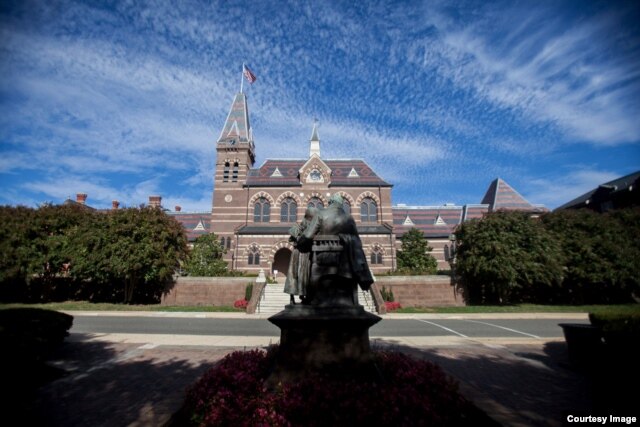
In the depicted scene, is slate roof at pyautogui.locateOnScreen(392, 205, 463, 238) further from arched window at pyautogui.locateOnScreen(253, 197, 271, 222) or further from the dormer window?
arched window at pyautogui.locateOnScreen(253, 197, 271, 222)

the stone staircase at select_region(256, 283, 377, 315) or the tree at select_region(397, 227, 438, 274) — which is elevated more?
the tree at select_region(397, 227, 438, 274)

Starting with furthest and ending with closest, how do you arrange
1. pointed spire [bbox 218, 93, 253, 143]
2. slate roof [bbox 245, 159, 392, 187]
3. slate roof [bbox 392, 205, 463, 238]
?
slate roof [bbox 392, 205, 463, 238] → pointed spire [bbox 218, 93, 253, 143] → slate roof [bbox 245, 159, 392, 187]

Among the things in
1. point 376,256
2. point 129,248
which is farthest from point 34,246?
point 376,256

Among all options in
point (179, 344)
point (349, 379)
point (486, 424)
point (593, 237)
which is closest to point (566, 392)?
point (486, 424)

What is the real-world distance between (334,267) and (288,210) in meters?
31.8

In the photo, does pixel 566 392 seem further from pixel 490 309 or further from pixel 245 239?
pixel 245 239

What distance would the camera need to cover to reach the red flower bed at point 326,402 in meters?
3.44

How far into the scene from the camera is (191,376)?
20.9 ft

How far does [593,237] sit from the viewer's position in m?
21.4

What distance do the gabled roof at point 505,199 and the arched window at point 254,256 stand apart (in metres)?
31.2

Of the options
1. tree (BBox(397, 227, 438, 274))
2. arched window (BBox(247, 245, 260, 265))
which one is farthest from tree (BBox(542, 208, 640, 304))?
arched window (BBox(247, 245, 260, 265))

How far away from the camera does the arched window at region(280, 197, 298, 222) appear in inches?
1415

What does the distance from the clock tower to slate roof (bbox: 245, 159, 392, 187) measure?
6.00 ft

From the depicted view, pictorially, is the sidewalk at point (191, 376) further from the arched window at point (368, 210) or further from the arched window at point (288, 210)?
the arched window at point (368, 210)
